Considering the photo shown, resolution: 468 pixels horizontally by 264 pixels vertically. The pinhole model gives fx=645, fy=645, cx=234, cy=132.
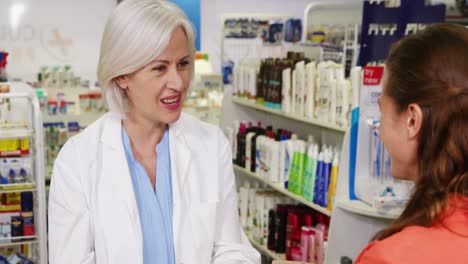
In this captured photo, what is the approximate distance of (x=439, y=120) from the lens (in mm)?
1339

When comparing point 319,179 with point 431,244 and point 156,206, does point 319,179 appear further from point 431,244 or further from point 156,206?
point 431,244

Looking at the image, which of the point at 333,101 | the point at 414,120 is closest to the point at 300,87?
the point at 333,101

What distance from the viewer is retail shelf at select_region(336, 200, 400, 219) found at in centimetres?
289

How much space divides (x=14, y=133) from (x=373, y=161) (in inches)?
90.7

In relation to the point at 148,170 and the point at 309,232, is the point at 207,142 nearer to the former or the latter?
the point at 148,170

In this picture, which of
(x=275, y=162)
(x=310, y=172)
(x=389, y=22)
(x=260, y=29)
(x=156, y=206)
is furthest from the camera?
(x=260, y=29)

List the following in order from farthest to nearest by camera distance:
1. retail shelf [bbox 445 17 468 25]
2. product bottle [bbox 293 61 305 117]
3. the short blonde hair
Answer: retail shelf [bbox 445 17 468 25], product bottle [bbox 293 61 305 117], the short blonde hair

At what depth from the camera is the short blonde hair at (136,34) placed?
2123mm

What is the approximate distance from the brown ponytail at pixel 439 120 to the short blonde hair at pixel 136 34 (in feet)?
3.22

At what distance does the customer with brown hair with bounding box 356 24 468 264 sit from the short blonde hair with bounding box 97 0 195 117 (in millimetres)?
935

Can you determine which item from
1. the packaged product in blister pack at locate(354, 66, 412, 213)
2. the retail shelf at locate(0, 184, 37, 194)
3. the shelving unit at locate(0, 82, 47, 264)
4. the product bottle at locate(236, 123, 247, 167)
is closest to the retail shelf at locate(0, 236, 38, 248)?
the shelving unit at locate(0, 82, 47, 264)

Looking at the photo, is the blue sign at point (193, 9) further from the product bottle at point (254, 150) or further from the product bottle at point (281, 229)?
the product bottle at point (281, 229)

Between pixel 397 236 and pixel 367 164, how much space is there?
172 centimetres

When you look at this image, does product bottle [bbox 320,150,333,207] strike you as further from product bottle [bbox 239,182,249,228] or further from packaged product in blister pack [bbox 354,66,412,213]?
product bottle [bbox 239,182,249,228]
